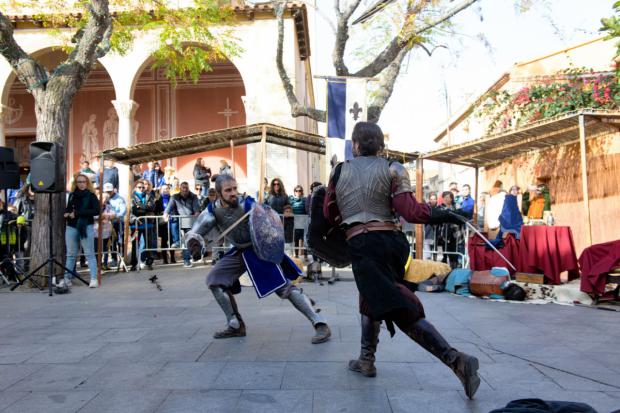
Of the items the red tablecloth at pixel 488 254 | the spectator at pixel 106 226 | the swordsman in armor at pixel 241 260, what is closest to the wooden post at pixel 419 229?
the red tablecloth at pixel 488 254

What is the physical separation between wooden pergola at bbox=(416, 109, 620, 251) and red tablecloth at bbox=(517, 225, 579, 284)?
1.17 ft

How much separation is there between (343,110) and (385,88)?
504cm

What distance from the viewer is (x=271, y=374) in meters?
4.32

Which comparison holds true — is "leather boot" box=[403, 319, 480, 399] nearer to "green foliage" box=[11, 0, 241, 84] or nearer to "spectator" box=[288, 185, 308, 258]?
"spectator" box=[288, 185, 308, 258]

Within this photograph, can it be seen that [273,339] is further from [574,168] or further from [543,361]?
[574,168]

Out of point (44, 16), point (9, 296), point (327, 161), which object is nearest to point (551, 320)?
point (327, 161)

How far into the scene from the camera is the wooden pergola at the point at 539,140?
8.77m

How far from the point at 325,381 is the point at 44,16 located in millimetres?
12757

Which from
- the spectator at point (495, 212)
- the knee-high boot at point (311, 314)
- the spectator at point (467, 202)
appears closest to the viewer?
the knee-high boot at point (311, 314)

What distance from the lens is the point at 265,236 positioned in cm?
548

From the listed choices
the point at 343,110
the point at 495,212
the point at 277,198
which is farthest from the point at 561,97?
the point at 277,198

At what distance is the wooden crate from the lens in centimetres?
893

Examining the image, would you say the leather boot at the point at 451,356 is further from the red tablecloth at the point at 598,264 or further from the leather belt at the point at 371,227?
the red tablecloth at the point at 598,264

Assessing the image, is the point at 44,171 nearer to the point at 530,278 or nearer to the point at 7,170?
the point at 7,170
